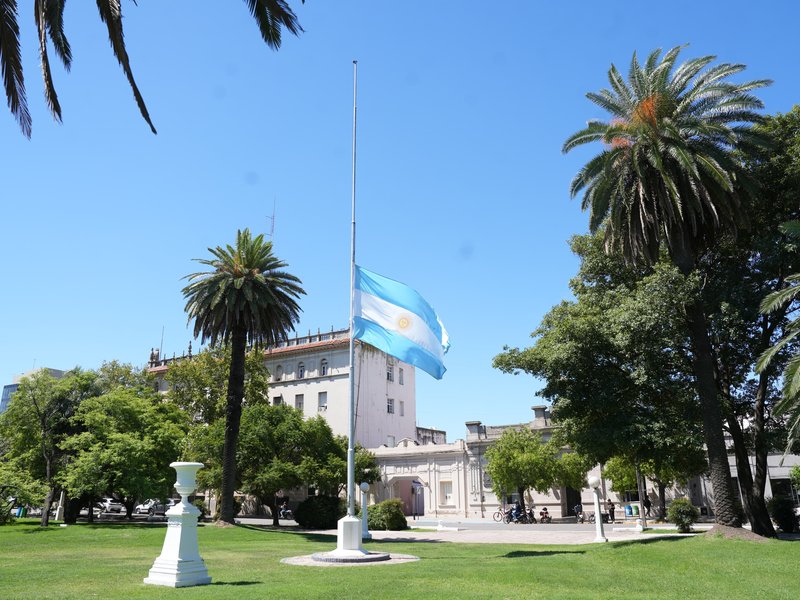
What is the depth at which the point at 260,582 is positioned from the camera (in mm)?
12711

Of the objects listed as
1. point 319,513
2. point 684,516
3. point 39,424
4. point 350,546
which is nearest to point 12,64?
point 350,546

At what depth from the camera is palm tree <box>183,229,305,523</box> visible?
35094 mm

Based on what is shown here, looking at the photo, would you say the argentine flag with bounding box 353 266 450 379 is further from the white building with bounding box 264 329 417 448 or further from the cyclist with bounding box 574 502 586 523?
the white building with bounding box 264 329 417 448

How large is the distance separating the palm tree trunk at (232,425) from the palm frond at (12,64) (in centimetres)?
2906

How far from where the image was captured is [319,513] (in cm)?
3728

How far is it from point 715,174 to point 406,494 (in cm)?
4499

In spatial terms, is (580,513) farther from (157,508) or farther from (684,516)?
(157,508)

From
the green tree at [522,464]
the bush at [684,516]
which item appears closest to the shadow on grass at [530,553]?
the bush at [684,516]

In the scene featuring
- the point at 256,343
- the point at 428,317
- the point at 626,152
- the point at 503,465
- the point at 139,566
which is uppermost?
the point at 626,152

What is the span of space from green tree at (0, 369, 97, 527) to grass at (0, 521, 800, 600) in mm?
→ 16218

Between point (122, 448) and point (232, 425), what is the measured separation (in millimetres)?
6327

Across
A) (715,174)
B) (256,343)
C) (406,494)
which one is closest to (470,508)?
(406,494)

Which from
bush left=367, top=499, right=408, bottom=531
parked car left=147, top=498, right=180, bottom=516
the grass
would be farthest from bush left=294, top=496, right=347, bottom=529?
parked car left=147, top=498, right=180, bottom=516

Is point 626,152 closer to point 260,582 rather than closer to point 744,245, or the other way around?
point 744,245
